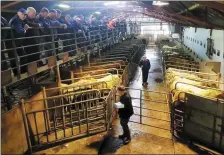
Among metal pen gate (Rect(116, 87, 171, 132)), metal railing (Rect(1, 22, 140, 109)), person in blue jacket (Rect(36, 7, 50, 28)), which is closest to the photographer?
metal railing (Rect(1, 22, 140, 109))

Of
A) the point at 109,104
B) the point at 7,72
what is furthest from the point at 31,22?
the point at 109,104

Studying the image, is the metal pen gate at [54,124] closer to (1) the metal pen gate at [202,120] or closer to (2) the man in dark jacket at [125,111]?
(2) the man in dark jacket at [125,111]

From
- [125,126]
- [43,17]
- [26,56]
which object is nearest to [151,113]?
[125,126]

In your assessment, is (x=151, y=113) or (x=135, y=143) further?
(x=151, y=113)

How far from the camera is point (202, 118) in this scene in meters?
5.87

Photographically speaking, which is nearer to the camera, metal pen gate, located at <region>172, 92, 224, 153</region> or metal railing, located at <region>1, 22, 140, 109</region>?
metal railing, located at <region>1, 22, 140, 109</region>

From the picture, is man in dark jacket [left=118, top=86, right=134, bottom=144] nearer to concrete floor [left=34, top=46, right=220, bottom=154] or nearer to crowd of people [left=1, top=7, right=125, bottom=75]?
concrete floor [left=34, top=46, right=220, bottom=154]

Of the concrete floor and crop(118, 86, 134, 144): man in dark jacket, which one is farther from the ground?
crop(118, 86, 134, 144): man in dark jacket

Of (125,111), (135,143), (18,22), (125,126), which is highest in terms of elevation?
(18,22)

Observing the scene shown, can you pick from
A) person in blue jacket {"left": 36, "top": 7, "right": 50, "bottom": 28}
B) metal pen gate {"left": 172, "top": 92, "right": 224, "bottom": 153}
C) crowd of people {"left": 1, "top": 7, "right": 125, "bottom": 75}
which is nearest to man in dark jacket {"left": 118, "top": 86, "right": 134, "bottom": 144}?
metal pen gate {"left": 172, "top": 92, "right": 224, "bottom": 153}

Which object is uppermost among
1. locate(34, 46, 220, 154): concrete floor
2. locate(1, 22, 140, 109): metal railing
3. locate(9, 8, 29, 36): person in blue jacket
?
locate(9, 8, 29, 36): person in blue jacket

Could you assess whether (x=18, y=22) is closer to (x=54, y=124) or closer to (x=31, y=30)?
(x=31, y=30)

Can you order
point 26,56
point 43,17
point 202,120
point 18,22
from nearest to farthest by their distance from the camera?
1. point 18,22
2. point 202,120
3. point 26,56
4. point 43,17

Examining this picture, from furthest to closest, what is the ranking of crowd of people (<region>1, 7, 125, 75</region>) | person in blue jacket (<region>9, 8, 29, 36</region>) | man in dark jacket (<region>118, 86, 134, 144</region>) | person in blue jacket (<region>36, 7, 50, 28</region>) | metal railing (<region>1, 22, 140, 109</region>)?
person in blue jacket (<region>36, 7, 50, 28</region>)
man in dark jacket (<region>118, 86, 134, 144</region>)
crowd of people (<region>1, 7, 125, 75</region>)
person in blue jacket (<region>9, 8, 29, 36</region>)
metal railing (<region>1, 22, 140, 109</region>)
